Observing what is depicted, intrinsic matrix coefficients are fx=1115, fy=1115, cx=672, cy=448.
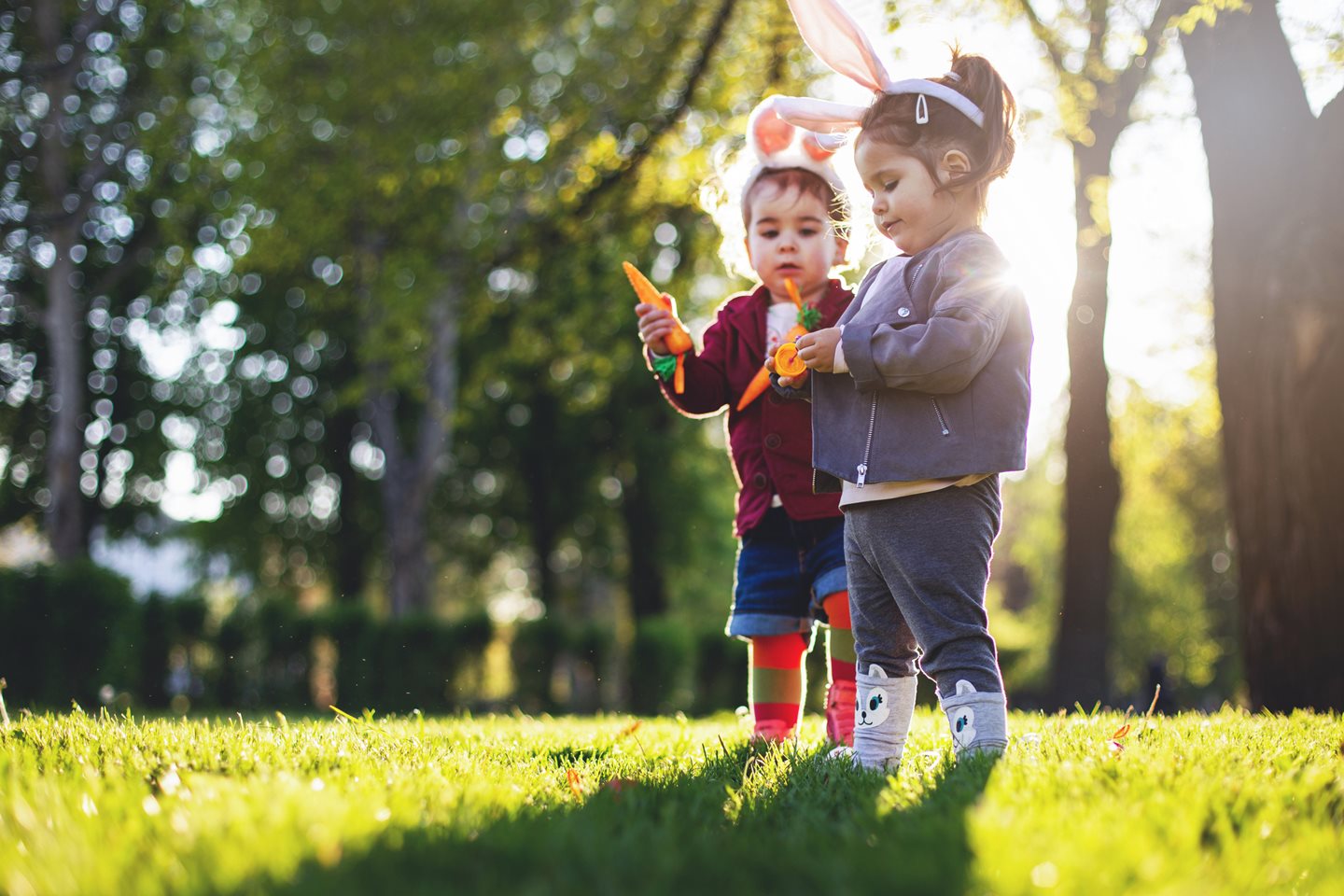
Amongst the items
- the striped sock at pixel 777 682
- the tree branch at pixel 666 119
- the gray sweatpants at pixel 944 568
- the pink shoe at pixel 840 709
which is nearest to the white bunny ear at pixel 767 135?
the gray sweatpants at pixel 944 568

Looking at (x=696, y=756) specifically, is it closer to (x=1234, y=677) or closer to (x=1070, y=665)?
(x=1070, y=665)

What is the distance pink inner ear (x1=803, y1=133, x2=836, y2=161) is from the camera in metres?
4.01

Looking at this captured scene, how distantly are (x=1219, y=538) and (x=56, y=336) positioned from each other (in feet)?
87.6

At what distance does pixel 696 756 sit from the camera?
141 inches

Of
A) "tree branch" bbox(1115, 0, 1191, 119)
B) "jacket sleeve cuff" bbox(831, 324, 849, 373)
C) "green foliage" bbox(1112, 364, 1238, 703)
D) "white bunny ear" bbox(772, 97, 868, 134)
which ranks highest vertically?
"tree branch" bbox(1115, 0, 1191, 119)

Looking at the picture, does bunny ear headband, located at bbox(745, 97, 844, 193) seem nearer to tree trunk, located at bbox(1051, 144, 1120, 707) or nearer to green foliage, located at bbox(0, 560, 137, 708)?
tree trunk, located at bbox(1051, 144, 1120, 707)

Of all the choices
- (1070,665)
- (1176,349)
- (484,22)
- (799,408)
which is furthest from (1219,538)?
(799,408)

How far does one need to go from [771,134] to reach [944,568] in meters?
1.89

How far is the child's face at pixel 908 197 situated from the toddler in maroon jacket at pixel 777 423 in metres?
0.63

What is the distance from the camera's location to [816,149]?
159 inches

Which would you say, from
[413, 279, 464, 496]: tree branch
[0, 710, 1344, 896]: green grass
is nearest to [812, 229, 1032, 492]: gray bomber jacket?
[0, 710, 1344, 896]: green grass

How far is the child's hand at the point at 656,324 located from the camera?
3.85m

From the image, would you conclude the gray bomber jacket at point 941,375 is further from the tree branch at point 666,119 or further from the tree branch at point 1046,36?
the tree branch at point 666,119

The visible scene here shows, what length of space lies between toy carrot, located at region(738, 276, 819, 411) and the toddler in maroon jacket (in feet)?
0.06
